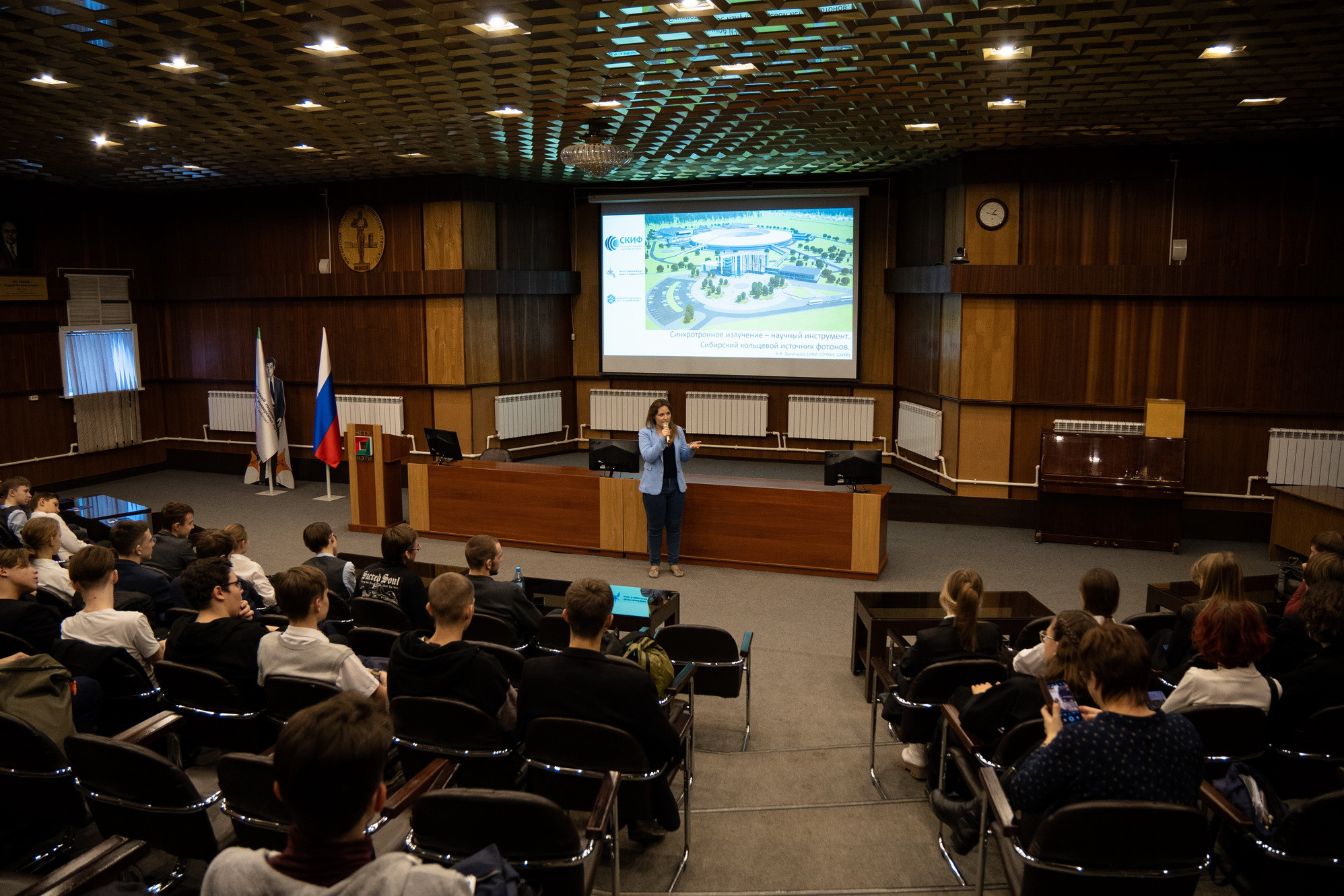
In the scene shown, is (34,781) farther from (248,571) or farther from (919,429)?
(919,429)

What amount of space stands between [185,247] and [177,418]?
2.27m

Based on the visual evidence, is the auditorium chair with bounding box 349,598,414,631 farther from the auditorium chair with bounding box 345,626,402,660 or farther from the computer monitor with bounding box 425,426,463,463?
the computer monitor with bounding box 425,426,463,463

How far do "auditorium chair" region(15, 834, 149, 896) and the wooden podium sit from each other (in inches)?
260

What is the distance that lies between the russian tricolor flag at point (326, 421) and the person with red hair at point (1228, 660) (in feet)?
28.7

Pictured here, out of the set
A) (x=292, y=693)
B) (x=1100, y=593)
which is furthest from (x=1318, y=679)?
(x=292, y=693)

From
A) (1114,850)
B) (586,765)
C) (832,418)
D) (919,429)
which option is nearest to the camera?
(1114,850)

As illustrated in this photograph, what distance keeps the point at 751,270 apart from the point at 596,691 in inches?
350

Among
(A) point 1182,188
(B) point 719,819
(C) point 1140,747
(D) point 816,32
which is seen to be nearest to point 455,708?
(B) point 719,819

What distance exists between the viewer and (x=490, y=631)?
13.9 feet

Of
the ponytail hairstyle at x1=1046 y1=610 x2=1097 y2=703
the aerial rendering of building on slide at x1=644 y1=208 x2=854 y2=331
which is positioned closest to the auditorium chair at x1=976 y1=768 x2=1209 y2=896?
the ponytail hairstyle at x1=1046 y1=610 x2=1097 y2=703

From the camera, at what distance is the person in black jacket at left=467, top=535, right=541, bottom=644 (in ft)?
14.4

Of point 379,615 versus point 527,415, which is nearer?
point 379,615

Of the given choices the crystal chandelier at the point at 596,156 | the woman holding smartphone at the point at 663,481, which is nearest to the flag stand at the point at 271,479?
the woman holding smartphone at the point at 663,481

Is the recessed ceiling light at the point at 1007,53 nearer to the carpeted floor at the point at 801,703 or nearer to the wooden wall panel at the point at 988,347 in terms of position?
the wooden wall panel at the point at 988,347
